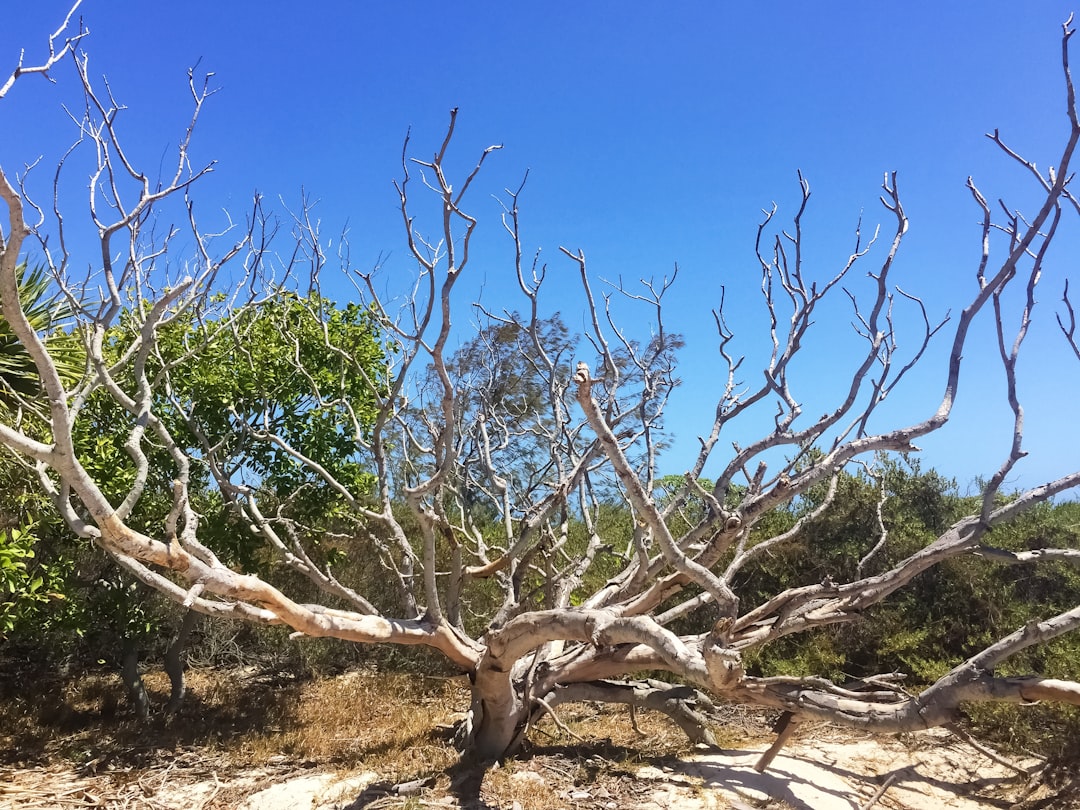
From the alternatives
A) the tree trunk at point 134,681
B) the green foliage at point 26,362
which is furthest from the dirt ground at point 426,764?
the green foliage at point 26,362

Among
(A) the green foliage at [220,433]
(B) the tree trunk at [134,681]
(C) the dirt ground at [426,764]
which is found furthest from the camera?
(B) the tree trunk at [134,681]

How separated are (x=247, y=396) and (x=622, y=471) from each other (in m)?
4.79

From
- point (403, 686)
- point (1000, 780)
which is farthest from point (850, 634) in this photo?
point (403, 686)

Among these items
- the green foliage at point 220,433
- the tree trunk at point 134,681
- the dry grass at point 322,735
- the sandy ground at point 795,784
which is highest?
the green foliage at point 220,433

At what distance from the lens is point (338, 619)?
183 inches

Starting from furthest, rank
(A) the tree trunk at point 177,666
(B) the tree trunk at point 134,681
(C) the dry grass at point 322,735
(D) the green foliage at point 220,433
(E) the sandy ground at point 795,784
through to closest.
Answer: (A) the tree trunk at point 177,666
(B) the tree trunk at point 134,681
(D) the green foliage at point 220,433
(C) the dry grass at point 322,735
(E) the sandy ground at point 795,784

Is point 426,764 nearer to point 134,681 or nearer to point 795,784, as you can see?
point 795,784

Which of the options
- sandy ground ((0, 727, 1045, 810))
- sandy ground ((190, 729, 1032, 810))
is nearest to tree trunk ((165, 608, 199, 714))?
sandy ground ((0, 727, 1045, 810))

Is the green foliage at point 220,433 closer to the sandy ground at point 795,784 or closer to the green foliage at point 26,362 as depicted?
the green foliage at point 26,362

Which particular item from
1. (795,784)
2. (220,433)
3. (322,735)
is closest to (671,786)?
(795,784)

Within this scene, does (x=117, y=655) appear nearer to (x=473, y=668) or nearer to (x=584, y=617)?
(x=473, y=668)

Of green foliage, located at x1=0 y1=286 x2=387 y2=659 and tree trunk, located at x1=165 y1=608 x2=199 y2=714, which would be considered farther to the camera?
tree trunk, located at x1=165 y1=608 x2=199 y2=714

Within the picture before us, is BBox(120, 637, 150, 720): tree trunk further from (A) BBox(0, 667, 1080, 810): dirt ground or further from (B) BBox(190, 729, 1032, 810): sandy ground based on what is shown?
(B) BBox(190, 729, 1032, 810): sandy ground

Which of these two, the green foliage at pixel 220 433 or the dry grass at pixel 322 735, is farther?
the green foliage at pixel 220 433
